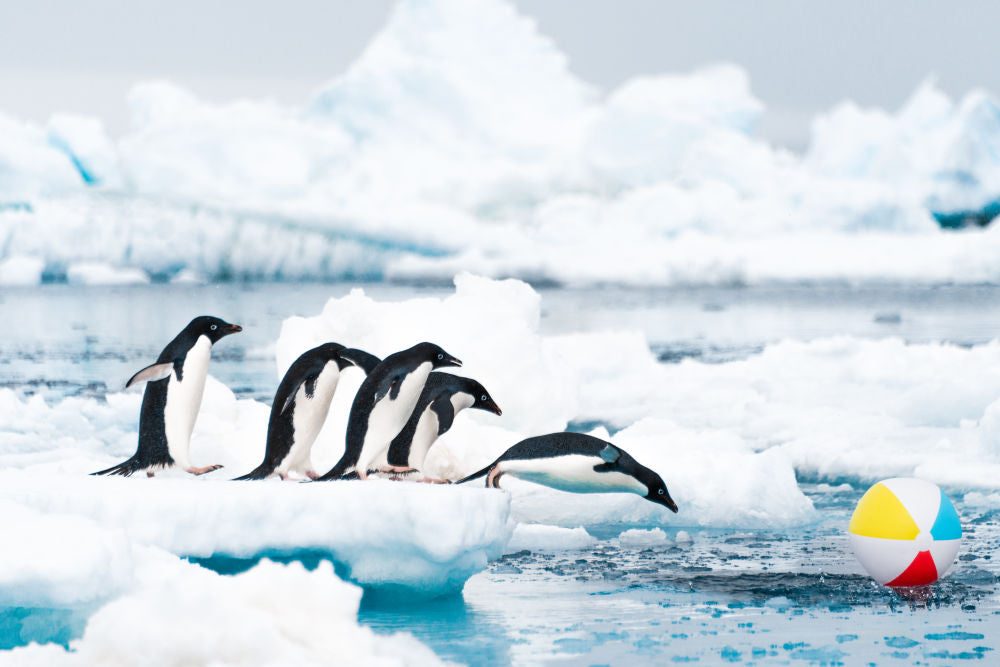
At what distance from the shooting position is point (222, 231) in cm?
4650

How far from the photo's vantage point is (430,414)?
20.7 feet

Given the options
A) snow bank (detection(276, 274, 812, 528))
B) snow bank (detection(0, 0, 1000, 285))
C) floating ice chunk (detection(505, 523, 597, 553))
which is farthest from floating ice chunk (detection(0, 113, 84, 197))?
floating ice chunk (detection(505, 523, 597, 553))

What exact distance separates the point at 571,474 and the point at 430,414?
81 centimetres

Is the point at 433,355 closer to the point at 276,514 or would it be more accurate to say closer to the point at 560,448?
the point at 560,448

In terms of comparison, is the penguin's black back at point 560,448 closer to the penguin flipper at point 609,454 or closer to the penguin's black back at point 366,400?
the penguin flipper at point 609,454

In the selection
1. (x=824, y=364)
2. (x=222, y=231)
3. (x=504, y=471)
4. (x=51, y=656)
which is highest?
(x=222, y=231)

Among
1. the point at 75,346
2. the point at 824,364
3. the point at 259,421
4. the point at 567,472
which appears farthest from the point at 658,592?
the point at 75,346

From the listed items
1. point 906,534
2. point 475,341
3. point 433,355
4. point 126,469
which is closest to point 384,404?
point 433,355

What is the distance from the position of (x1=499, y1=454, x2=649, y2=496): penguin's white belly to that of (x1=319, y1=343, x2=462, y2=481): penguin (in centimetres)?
70

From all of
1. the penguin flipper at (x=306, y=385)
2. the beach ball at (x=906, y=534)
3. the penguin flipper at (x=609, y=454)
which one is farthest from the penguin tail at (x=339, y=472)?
the beach ball at (x=906, y=534)

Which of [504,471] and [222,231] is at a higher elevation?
[222,231]

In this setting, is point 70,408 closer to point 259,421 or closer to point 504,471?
point 259,421

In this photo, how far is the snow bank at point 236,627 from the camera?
3957mm

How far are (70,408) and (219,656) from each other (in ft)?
32.2
